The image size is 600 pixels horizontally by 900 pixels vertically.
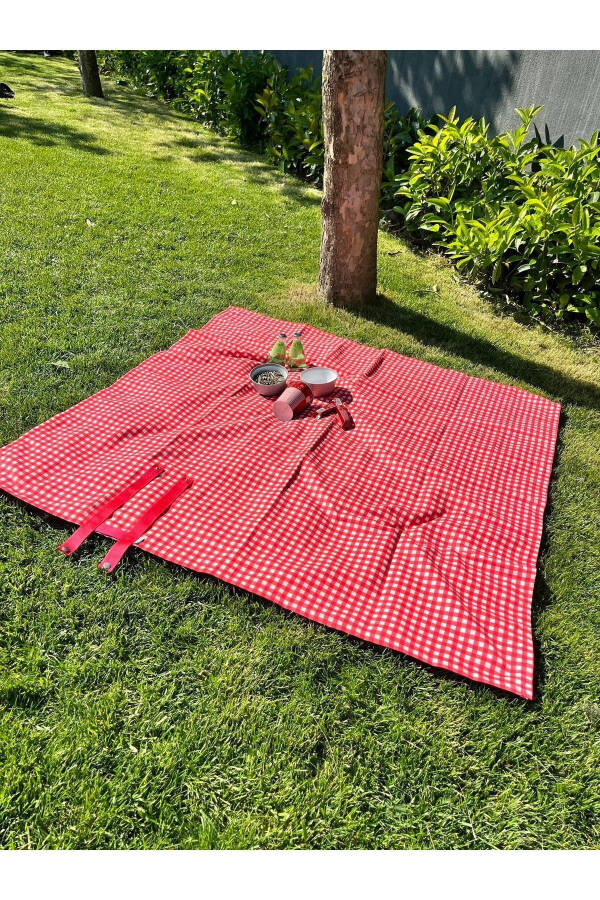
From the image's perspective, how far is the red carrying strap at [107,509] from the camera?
9.38 feet

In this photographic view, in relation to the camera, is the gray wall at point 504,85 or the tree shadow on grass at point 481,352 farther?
the gray wall at point 504,85

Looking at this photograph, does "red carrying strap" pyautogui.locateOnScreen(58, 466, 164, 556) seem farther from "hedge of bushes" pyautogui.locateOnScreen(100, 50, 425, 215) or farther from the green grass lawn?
"hedge of bushes" pyautogui.locateOnScreen(100, 50, 425, 215)

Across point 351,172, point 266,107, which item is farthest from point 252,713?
point 266,107

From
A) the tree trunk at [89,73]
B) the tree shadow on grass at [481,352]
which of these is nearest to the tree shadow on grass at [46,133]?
the tree trunk at [89,73]

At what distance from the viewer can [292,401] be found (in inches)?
144

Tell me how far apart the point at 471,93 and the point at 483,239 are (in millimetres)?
2230

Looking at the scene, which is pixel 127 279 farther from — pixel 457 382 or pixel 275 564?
pixel 275 564

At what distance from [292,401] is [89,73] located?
416 inches

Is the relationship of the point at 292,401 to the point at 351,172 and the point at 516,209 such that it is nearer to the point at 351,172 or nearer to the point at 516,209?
the point at 351,172

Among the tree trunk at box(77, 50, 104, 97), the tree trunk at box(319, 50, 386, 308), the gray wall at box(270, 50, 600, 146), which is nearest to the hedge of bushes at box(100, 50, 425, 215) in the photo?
the gray wall at box(270, 50, 600, 146)

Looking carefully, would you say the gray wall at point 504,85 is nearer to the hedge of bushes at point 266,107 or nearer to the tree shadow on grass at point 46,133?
the hedge of bushes at point 266,107

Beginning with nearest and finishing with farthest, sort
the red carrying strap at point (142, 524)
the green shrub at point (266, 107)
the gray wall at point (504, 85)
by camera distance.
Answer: the red carrying strap at point (142, 524) → the gray wall at point (504, 85) → the green shrub at point (266, 107)

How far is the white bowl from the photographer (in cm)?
387

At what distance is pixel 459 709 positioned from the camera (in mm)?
2334
